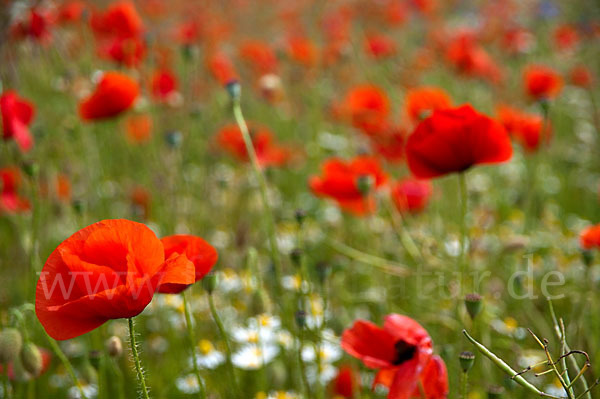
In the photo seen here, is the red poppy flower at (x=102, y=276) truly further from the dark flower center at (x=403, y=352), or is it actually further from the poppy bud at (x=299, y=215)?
the poppy bud at (x=299, y=215)

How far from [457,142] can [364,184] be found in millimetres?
408

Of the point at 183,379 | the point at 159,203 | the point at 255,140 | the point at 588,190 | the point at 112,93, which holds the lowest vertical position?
the point at 588,190

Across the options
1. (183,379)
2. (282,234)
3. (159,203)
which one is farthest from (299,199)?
(183,379)

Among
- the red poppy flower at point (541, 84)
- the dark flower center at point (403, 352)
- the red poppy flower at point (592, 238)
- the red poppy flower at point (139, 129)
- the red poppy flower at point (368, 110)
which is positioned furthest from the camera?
the red poppy flower at point (139, 129)

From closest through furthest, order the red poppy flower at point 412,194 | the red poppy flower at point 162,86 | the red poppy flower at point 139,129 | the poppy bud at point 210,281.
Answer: the poppy bud at point 210,281, the red poppy flower at point 412,194, the red poppy flower at point 162,86, the red poppy flower at point 139,129

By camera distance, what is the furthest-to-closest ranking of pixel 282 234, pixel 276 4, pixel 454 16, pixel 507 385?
1. pixel 454 16
2. pixel 276 4
3. pixel 282 234
4. pixel 507 385

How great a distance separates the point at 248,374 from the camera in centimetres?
195

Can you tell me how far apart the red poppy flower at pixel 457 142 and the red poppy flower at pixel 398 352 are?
42 centimetres

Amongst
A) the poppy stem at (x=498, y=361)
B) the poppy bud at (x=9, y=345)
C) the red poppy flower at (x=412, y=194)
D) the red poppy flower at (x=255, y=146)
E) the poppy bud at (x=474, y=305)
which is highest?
the poppy stem at (x=498, y=361)

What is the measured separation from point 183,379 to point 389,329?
0.94 metres

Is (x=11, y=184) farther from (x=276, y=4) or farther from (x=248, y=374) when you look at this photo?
(x=276, y=4)

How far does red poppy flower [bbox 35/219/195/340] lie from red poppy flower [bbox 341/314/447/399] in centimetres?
39

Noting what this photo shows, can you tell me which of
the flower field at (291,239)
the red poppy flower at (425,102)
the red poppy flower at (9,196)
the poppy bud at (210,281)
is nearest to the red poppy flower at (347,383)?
the flower field at (291,239)

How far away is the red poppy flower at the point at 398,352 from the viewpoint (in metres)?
0.98
